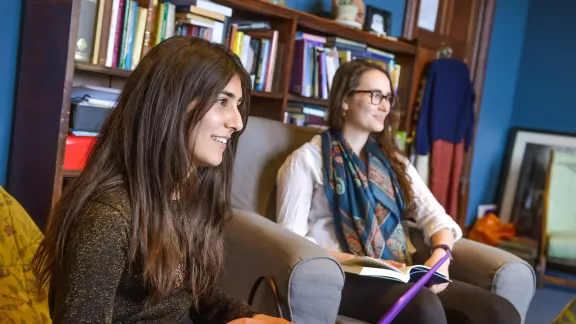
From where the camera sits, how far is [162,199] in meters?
1.08

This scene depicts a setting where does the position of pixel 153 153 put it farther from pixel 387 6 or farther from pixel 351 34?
pixel 387 6

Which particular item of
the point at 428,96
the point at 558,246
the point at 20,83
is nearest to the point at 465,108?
the point at 428,96

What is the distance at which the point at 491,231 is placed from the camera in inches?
181

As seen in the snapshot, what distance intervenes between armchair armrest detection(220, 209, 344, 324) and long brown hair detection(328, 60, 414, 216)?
0.57 m

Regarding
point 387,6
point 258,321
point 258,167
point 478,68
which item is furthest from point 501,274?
point 478,68

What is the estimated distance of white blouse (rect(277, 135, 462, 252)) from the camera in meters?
2.05

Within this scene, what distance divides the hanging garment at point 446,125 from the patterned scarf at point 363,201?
5.74 ft

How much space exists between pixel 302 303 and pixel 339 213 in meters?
0.52

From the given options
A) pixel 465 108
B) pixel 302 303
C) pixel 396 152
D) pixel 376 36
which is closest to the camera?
pixel 302 303

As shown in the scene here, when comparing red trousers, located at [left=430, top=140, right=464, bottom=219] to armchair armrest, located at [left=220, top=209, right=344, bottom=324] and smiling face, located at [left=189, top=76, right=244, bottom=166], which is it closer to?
armchair armrest, located at [left=220, top=209, right=344, bottom=324]

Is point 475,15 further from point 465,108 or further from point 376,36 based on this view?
point 376,36

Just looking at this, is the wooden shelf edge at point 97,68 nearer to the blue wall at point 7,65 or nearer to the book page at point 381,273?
the blue wall at point 7,65

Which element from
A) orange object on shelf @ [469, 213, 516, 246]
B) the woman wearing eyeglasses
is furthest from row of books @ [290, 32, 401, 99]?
orange object on shelf @ [469, 213, 516, 246]

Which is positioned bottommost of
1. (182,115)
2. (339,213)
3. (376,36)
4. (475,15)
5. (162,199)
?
(339,213)
